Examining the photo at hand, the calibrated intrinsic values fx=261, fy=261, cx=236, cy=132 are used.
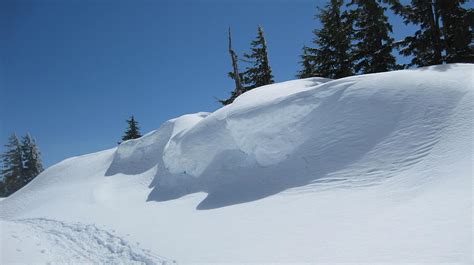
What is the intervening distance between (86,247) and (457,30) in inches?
836

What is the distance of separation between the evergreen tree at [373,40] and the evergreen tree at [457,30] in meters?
3.03

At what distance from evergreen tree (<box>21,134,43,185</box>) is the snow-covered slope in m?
35.4

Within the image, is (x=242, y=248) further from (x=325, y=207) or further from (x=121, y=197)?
(x=121, y=197)

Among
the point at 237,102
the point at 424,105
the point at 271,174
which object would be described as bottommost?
the point at 271,174

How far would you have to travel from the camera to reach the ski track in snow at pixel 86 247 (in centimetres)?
635

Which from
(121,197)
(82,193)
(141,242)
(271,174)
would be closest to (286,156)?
(271,174)

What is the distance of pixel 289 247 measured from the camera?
5434 mm

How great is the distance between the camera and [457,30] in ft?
50.7

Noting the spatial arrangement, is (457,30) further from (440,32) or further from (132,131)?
(132,131)

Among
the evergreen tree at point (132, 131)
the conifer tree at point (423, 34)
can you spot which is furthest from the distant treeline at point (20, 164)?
the conifer tree at point (423, 34)

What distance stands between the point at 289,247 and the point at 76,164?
66.0 ft

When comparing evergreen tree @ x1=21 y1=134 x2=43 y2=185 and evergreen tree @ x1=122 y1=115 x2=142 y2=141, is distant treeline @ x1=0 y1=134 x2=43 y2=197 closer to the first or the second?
evergreen tree @ x1=21 y1=134 x2=43 y2=185

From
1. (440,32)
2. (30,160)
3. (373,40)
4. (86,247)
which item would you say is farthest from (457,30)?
(30,160)

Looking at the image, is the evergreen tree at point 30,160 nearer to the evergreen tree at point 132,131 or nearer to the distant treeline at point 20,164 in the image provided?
the distant treeline at point 20,164
